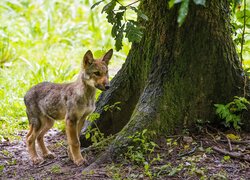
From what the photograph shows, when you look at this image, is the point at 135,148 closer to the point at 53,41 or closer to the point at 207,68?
the point at 207,68

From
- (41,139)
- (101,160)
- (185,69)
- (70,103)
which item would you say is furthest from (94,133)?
(185,69)

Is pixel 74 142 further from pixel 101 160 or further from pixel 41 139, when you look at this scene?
pixel 41 139

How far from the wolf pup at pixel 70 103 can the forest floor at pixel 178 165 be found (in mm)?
277

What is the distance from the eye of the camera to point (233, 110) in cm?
613

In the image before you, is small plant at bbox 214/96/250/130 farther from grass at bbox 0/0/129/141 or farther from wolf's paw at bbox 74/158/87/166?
grass at bbox 0/0/129/141

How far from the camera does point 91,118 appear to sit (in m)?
6.29

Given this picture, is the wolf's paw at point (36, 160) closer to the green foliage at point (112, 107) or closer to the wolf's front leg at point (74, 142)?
the wolf's front leg at point (74, 142)

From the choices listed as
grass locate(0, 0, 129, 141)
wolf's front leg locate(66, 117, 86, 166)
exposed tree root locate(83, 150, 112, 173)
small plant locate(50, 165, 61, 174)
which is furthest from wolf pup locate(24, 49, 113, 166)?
grass locate(0, 0, 129, 141)

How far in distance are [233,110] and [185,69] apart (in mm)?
771

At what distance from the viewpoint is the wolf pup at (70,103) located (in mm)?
6238

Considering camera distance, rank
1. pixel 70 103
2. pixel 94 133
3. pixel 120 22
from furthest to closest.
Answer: pixel 94 133
pixel 70 103
pixel 120 22

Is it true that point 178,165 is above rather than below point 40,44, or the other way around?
below

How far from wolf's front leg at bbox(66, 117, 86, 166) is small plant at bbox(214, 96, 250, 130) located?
171 centimetres

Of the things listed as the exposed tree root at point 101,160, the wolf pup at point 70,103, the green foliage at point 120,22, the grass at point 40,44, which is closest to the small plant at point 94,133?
the wolf pup at point 70,103
